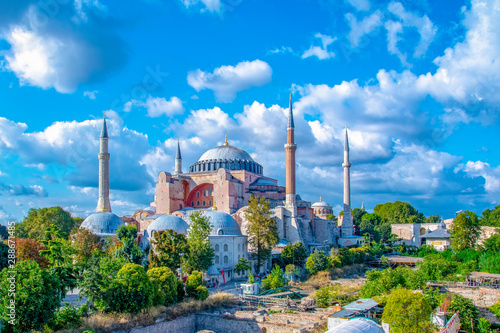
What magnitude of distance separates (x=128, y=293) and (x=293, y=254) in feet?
43.1

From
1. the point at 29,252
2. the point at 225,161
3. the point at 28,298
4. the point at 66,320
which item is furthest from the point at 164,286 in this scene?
the point at 225,161

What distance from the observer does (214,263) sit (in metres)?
21.6

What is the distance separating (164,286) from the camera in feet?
45.2

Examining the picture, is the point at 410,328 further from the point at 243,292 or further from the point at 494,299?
→ the point at 494,299

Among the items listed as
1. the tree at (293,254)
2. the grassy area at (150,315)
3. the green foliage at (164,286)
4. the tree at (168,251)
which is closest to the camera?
the grassy area at (150,315)

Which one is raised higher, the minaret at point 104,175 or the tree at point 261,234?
the minaret at point 104,175

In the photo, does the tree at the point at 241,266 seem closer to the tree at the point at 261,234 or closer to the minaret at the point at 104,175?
the tree at the point at 261,234

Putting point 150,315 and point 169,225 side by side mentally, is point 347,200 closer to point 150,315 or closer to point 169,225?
point 169,225

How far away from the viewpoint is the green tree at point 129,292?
12078 mm

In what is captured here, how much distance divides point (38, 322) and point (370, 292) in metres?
10.9

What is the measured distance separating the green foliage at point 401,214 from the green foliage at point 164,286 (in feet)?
124

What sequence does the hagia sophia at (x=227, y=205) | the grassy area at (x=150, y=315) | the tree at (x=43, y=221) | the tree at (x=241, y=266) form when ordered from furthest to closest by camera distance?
the tree at (x=43, y=221) → the hagia sophia at (x=227, y=205) → the tree at (x=241, y=266) → the grassy area at (x=150, y=315)

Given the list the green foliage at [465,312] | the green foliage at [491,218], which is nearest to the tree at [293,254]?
the green foliage at [465,312]

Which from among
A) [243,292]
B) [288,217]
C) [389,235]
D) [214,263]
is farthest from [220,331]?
[389,235]
